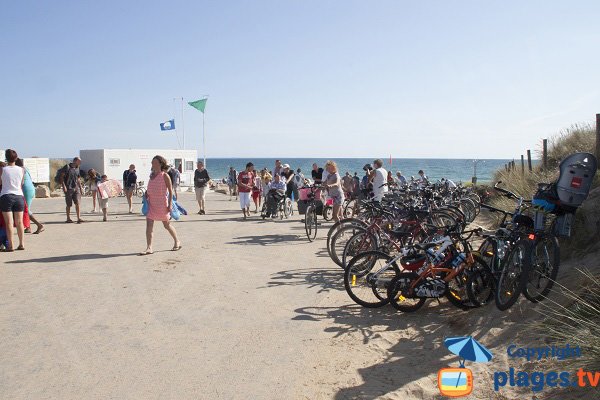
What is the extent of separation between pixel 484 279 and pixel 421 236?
5.28ft

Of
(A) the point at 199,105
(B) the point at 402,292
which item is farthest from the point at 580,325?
(A) the point at 199,105

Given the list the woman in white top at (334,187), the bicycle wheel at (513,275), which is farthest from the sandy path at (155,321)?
the bicycle wheel at (513,275)

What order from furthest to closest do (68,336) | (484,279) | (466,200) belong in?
(466,200), (484,279), (68,336)

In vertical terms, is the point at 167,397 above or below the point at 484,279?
below

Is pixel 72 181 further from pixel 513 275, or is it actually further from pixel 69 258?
pixel 513 275

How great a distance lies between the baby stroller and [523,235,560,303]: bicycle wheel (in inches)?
405

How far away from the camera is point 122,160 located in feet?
113

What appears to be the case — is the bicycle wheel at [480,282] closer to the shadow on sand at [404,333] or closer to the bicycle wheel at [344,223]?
the shadow on sand at [404,333]

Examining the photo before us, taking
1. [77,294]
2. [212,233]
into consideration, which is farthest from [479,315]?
[212,233]

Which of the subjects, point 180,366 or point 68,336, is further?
point 68,336

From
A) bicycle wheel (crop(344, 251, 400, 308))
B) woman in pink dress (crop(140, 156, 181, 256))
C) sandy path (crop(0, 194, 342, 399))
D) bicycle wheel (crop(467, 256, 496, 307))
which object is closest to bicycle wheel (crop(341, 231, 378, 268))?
sandy path (crop(0, 194, 342, 399))

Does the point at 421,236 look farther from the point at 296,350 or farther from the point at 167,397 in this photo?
the point at 167,397

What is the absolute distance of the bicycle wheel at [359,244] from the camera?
751cm

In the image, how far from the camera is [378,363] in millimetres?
4488
